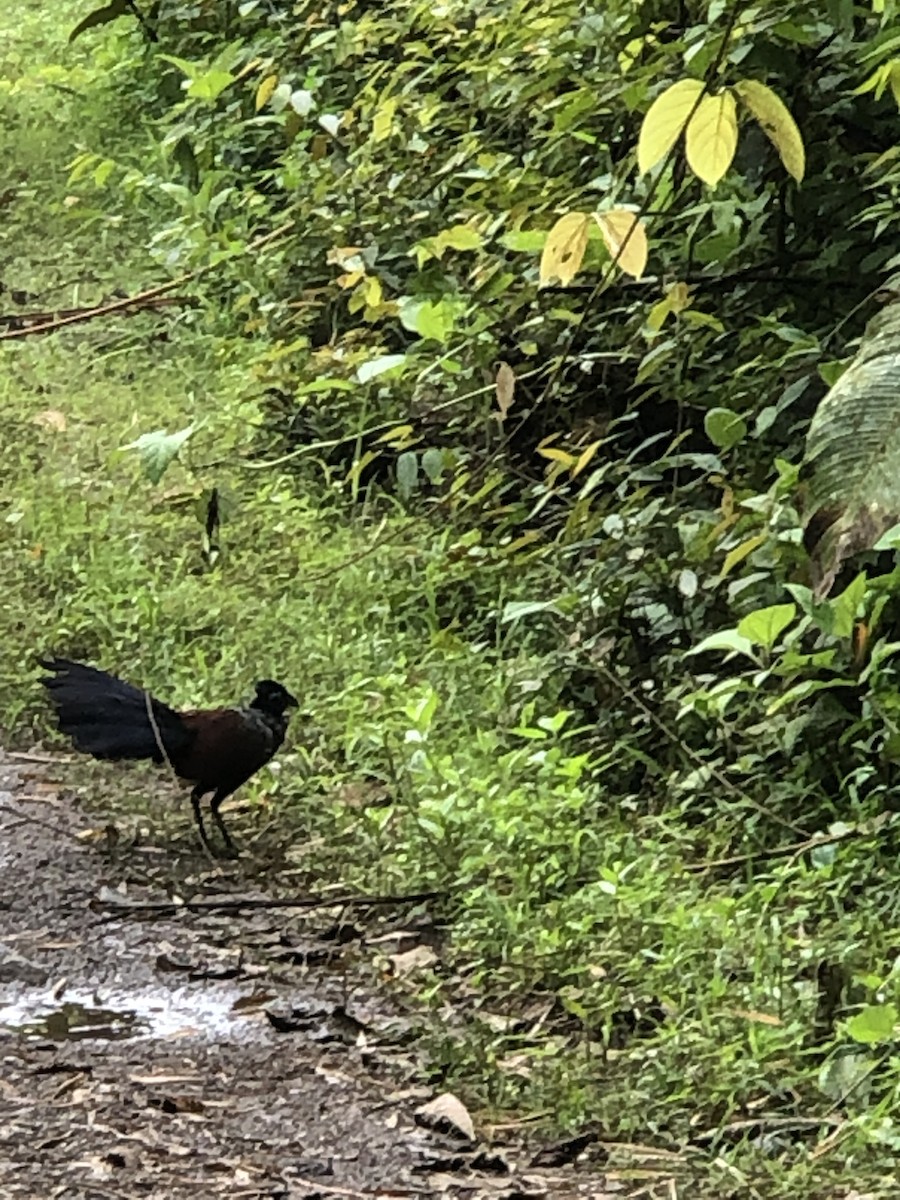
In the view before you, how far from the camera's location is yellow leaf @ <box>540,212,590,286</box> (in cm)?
288

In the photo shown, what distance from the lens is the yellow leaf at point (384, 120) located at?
5.61m

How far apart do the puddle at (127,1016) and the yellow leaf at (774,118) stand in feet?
6.29

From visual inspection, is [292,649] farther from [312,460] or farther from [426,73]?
[426,73]

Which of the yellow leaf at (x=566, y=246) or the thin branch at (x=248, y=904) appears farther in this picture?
the thin branch at (x=248, y=904)

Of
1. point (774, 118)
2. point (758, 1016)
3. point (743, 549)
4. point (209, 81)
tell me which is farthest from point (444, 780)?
point (209, 81)

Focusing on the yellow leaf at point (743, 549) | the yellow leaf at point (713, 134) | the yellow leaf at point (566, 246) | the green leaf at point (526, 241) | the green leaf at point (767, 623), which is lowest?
the yellow leaf at point (743, 549)

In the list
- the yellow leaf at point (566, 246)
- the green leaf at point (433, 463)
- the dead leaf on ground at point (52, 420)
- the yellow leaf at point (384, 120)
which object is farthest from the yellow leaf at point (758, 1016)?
the dead leaf on ground at point (52, 420)

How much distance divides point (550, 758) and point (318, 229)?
9.48ft

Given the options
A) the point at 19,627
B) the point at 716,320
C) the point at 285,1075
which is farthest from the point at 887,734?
the point at 19,627

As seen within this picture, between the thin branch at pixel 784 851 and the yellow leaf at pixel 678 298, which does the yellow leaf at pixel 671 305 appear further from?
the thin branch at pixel 784 851

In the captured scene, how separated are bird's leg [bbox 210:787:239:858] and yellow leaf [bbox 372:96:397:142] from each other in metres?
2.38

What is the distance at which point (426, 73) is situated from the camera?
611cm

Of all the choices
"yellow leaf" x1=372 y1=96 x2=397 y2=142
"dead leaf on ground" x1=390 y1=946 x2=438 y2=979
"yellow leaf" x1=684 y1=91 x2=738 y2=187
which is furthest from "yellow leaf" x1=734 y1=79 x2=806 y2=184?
"yellow leaf" x1=372 y1=96 x2=397 y2=142

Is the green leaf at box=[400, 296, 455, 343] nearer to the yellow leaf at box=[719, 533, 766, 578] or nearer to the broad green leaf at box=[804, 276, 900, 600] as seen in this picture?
the yellow leaf at box=[719, 533, 766, 578]
